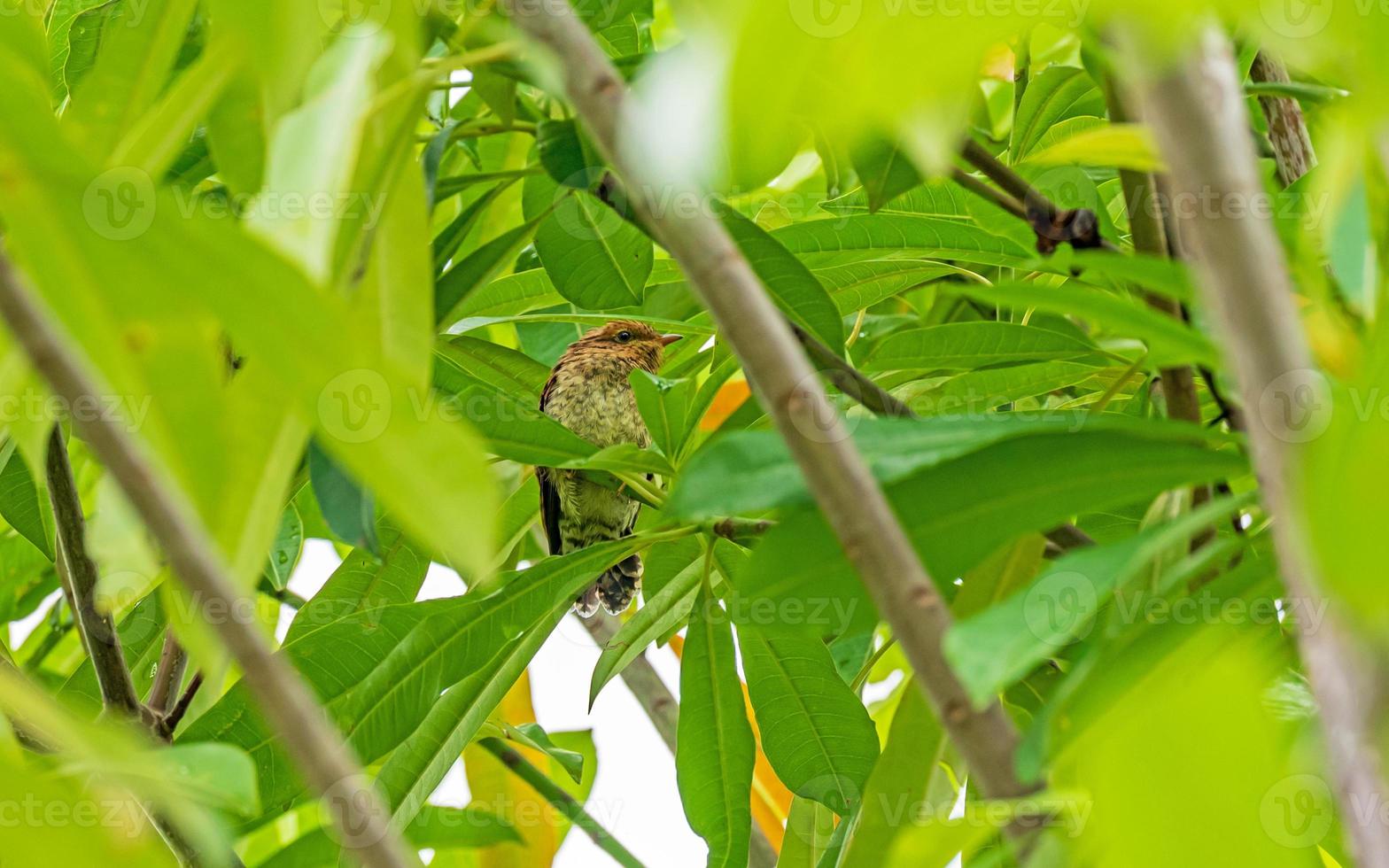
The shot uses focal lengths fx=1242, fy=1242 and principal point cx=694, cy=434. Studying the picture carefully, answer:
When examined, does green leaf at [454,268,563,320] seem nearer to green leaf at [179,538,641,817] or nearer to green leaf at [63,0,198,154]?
green leaf at [179,538,641,817]

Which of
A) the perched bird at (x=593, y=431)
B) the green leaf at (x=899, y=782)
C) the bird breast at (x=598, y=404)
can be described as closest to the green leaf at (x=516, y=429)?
the green leaf at (x=899, y=782)

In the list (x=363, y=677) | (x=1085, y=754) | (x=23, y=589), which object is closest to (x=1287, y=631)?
(x=1085, y=754)

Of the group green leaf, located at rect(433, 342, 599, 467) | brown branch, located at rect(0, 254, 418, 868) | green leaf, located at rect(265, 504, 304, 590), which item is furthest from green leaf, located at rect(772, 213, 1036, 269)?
brown branch, located at rect(0, 254, 418, 868)

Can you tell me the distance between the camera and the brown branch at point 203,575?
1.16 ft

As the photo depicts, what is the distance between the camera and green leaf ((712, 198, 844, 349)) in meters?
0.90

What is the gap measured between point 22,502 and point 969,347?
3.19ft

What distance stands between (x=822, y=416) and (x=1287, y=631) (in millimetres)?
593

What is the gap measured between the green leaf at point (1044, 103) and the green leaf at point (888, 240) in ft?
0.49

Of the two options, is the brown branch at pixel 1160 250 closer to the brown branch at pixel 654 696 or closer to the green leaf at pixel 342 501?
the green leaf at pixel 342 501

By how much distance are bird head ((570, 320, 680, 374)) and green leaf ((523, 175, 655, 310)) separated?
1818 millimetres

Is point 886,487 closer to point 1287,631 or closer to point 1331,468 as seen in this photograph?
point 1331,468

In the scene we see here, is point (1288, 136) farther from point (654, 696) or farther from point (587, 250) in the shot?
point (654, 696)

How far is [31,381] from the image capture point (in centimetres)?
60

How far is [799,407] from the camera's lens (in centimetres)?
44
